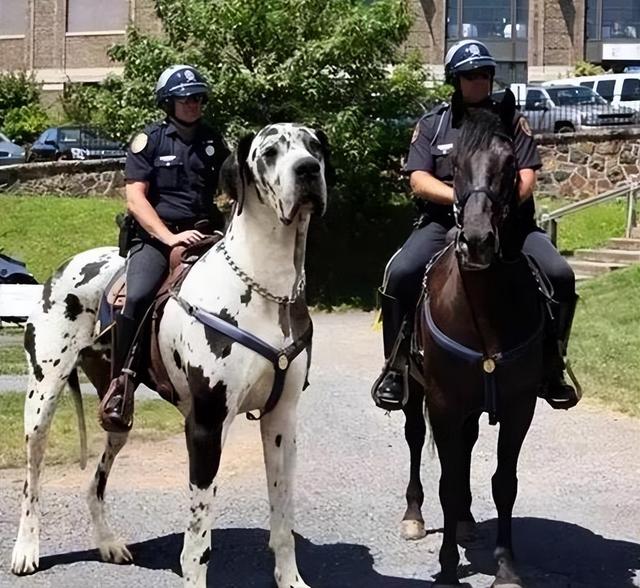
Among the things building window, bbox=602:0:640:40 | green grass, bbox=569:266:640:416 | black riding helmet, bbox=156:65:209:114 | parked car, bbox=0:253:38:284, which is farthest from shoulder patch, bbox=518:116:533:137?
building window, bbox=602:0:640:40

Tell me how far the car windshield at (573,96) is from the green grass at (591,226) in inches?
360

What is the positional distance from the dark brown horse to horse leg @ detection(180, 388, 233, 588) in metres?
1.22

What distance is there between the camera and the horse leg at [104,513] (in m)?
6.84

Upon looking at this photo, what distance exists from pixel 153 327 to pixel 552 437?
522 centimetres

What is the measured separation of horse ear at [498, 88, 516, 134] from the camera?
5.99 meters

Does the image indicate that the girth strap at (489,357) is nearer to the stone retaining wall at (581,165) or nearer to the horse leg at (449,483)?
the horse leg at (449,483)

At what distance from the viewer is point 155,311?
20.3 ft

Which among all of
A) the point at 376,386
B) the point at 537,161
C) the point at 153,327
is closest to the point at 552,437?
the point at 376,386

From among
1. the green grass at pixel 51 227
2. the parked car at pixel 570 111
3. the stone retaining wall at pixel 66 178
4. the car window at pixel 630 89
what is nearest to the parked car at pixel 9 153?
the stone retaining wall at pixel 66 178

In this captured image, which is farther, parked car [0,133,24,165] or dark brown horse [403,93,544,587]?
parked car [0,133,24,165]

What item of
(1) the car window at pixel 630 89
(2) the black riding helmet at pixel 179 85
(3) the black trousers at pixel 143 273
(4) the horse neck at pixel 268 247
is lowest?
(3) the black trousers at pixel 143 273

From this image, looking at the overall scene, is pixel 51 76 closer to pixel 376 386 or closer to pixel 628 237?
pixel 628 237

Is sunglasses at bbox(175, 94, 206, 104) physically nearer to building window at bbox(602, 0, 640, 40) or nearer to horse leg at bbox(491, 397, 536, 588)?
horse leg at bbox(491, 397, 536, 588)

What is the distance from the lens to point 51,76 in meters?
54.4
